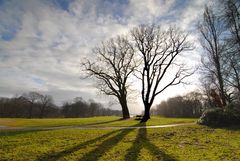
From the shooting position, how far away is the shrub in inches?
768

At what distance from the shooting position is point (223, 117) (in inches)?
784

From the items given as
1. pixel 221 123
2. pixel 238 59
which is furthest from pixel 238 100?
pixel 238 59

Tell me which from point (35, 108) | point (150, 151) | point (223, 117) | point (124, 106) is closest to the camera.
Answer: point (150, 151)

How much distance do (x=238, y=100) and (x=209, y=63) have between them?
10498 mm

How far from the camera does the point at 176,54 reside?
28.7 m

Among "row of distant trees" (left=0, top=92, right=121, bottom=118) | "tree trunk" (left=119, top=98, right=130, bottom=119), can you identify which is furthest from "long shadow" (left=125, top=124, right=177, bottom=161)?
"row of distant trees" (left=0, top=92, right=121, bottom=118)

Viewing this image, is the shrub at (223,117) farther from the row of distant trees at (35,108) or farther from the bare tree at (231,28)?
the row of distant trees at (35,108)

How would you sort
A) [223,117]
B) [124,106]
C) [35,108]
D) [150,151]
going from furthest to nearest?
1. [35,108]
2. [124,106]
3. [223,117]
4. [150,151]

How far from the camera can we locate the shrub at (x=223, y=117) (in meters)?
19.5

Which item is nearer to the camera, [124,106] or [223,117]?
[223,117]

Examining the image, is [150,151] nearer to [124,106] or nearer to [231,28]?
[231,28]

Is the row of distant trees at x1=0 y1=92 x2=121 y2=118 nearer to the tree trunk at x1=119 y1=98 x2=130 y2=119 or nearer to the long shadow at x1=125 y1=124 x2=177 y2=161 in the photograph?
the tree trunk at x1=119 y1=98 x2=130 y2=119

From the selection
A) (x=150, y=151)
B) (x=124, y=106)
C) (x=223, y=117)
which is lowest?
(x=150, y=151)

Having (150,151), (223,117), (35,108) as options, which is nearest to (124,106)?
(223,117)
